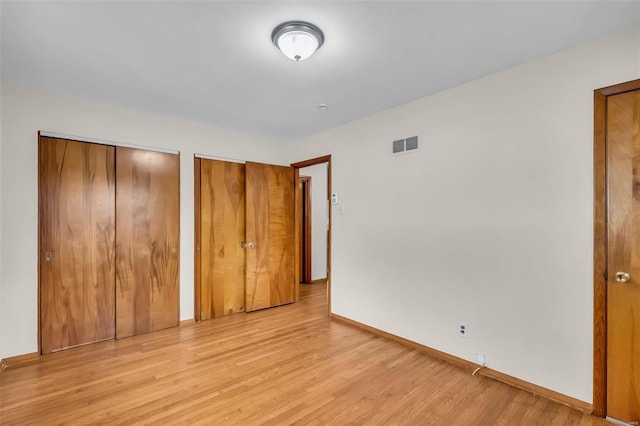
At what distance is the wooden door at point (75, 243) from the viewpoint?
2.85m

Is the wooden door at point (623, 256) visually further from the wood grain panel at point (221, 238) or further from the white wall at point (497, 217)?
the wood grain panel at point (221, 238)

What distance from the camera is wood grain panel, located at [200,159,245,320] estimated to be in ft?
12.7

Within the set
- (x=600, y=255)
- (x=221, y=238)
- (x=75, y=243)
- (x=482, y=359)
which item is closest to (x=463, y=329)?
(x=482, y=359)

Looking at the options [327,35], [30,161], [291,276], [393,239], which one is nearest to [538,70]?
[327,35]

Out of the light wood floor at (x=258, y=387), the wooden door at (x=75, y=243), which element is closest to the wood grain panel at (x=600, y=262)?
the light wood floor at (x=258, y=387)

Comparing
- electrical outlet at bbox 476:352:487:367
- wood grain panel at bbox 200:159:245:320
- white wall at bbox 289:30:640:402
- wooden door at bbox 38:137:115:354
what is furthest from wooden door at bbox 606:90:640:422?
wooden door at bbox 38:137:115:354

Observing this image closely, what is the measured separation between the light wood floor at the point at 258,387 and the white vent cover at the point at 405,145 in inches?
82.1

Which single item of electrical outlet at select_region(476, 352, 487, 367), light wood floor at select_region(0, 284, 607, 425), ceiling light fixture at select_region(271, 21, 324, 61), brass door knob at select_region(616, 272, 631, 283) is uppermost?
ceiling light fixture at select_region(271, 21, 324, 61)

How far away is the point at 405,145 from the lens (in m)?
3.14

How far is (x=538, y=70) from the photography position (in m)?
2.25

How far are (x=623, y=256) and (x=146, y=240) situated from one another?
4.34 metres

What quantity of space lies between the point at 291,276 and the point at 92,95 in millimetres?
3337

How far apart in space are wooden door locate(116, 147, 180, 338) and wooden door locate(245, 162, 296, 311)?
969 mm

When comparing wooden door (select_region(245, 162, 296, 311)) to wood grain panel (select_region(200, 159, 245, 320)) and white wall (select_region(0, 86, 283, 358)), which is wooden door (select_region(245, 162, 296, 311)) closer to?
wood grain panel (select_region(200, 159, 245, 320))
